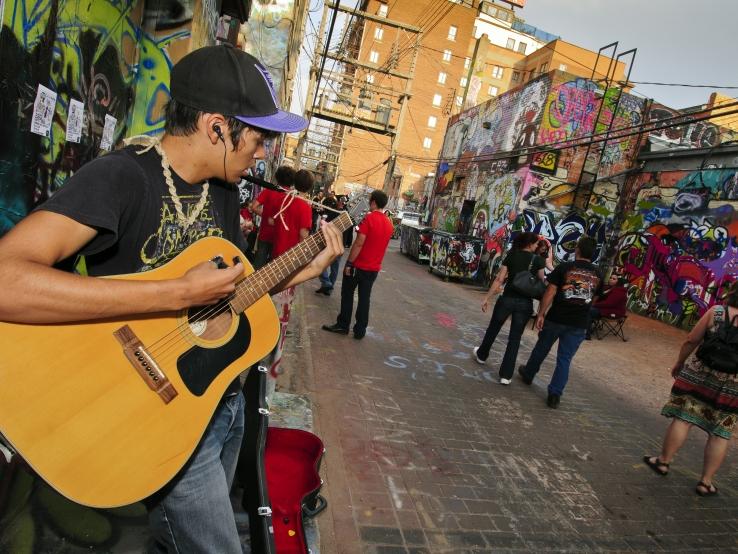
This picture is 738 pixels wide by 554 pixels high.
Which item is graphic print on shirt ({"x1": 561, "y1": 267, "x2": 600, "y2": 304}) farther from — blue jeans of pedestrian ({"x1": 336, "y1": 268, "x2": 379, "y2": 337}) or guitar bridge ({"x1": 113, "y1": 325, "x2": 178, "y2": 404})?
guitar bridge ({"x1": 113, "y1": 325, "x2": 178, "y2": 404})

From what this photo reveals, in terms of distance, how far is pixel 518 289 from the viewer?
18.9 feet

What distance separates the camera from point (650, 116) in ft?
53.7

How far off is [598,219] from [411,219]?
14516mm

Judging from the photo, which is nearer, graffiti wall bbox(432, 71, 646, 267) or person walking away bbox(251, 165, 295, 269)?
person walking away bbox(251, 165, 295, 269)

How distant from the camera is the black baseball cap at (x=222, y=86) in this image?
58.3 inches

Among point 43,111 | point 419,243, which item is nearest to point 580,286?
point 43,111

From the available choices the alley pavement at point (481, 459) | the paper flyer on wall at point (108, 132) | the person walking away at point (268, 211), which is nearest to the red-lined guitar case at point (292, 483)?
the alley pavement at point (481, 459)

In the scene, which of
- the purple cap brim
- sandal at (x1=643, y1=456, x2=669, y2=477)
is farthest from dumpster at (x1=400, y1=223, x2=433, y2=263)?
the purple cap brim

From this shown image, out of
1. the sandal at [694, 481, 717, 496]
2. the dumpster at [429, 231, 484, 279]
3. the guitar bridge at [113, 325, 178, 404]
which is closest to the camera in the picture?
the guitar bridge at [113, 325, 178, 404]

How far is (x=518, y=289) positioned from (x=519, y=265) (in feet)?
1.20

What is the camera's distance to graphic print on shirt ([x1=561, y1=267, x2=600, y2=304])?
17.2 feet

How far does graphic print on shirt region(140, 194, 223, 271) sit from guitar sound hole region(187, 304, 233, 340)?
8.5 inches

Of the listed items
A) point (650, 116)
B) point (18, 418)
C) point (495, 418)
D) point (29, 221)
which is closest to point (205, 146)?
point (29, 221)

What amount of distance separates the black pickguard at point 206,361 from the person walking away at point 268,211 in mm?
4556
